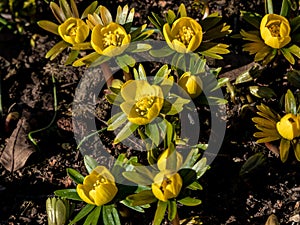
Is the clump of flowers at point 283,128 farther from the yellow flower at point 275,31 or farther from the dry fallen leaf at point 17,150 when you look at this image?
the dry fallen leaf at point 17,150

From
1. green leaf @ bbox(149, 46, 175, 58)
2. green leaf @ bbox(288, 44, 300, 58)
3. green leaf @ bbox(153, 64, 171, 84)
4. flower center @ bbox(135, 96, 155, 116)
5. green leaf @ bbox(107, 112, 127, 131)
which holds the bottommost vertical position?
green leaf @ bbox(107, 112, 127, 131)

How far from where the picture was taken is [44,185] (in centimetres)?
280

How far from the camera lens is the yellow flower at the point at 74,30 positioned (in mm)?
2508

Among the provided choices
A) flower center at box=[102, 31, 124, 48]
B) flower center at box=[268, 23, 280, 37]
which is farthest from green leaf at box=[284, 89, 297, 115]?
flower center at box=[102, 31, 124, 48]

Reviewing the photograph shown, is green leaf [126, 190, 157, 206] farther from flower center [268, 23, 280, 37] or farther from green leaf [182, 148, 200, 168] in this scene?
flower center [268, 23, 280, 37]

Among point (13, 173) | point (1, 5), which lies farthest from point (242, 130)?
point (1, 5)

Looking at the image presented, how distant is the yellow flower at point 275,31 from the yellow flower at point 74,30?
74cm

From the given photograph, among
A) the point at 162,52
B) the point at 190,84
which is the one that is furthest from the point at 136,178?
the point at 162,52

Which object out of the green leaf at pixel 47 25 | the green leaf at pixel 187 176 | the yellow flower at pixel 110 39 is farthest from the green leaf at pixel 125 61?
the green leaf at pixel 187 176

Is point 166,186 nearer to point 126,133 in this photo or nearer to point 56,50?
point 126,133

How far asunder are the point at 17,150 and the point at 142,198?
89 cm

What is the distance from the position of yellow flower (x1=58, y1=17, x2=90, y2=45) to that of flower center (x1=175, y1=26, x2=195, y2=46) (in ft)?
1.27

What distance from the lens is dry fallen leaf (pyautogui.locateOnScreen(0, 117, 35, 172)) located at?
2861mm

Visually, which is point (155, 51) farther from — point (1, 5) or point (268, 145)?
point (1, 5)
